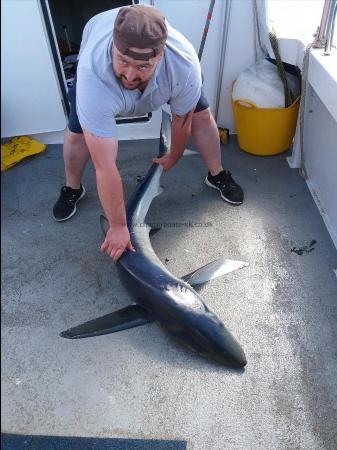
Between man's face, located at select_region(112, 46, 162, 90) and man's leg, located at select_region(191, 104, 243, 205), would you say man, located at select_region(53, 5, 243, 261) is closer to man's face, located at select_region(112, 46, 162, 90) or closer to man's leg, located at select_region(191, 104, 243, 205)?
man's face, located at select_region(112, 46, 162, 90)

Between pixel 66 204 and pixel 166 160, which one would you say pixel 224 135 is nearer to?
pixel 166 160

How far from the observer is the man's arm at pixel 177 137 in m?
2.20

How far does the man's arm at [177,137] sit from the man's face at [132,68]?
48 cm

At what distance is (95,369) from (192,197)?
1486mm

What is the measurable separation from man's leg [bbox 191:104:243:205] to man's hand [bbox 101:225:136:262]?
102cm

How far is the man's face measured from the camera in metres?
1.52

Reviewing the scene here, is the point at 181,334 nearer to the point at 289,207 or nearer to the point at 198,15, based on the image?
the point at 289,207

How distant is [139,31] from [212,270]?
125cm

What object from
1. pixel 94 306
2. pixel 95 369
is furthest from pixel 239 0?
pixel 95 369

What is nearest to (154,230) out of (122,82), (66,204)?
(66,204)

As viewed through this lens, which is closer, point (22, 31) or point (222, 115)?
point (22, 31)

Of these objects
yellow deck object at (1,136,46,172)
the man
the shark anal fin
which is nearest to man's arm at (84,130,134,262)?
the man

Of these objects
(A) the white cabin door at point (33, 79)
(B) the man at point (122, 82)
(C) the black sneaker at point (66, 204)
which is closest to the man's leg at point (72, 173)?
(C) the black sneaker at point (66, 204)

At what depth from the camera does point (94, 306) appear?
2043 millimetres
